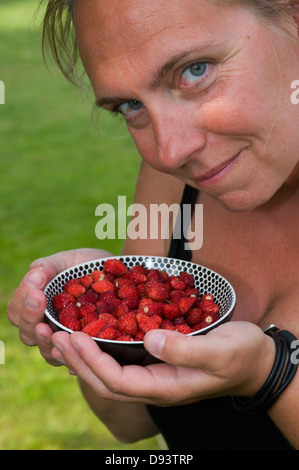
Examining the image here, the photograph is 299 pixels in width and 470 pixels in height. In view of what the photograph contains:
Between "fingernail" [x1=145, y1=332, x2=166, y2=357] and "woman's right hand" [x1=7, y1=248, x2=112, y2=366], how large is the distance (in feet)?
0.85

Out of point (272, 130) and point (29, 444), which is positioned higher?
point (272, 130)

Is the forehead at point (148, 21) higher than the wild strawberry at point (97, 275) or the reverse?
higher

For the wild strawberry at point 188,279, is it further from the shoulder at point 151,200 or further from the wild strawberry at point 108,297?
the shoulder at point 151,200

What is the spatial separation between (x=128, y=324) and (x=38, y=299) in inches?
6.6

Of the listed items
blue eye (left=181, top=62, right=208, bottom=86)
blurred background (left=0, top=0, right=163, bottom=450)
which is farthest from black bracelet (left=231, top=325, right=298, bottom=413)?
blurred background (left=0, top=0, right=163, bottom=450)

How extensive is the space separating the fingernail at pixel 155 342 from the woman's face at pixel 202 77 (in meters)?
0.29

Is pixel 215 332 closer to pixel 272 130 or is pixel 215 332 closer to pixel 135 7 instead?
pixel 272 130

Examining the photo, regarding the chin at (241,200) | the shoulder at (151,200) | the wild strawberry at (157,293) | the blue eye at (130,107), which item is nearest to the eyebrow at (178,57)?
the blue eye at (130,107)

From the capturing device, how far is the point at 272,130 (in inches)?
45.3

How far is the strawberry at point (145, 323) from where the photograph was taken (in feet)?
3.97
